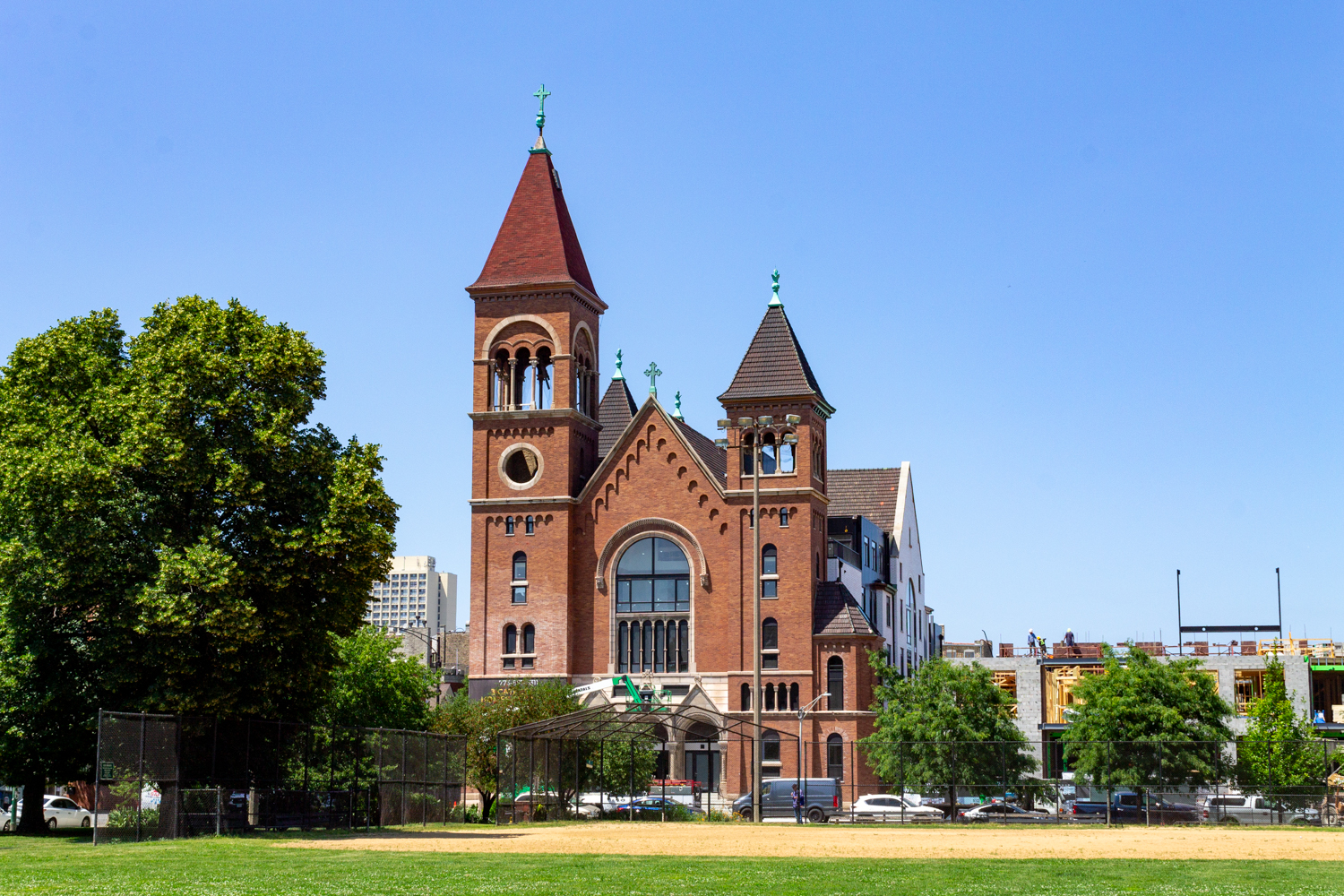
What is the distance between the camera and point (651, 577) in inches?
3019

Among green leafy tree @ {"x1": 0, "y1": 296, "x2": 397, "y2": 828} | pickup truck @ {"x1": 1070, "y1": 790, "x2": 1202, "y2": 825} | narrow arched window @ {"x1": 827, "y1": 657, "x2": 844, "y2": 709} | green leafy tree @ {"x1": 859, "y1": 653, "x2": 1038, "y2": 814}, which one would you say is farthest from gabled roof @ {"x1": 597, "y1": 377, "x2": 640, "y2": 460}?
green leafy tree @ {"x1": 0, "y1": 296, "x2": 397, "y2": 828}

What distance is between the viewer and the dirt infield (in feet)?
103

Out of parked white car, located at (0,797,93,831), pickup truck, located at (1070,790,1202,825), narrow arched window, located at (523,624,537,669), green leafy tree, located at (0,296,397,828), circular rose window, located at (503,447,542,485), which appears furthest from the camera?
circular rose window, located at (503,447,542,485)

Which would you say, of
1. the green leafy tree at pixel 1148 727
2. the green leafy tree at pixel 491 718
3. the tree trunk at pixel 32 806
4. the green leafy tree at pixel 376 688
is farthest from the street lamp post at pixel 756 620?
the tree trunk at pixel 32 806

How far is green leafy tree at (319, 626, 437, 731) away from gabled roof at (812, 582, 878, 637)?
61.7 ft

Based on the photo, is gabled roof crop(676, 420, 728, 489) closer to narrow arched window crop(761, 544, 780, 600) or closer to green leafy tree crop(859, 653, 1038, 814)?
narrow arched window crop(761, 544, 780, 600)

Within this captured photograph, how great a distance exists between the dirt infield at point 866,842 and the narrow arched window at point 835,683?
2689cm

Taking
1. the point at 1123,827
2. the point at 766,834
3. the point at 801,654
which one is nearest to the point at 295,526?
the point at 766,834

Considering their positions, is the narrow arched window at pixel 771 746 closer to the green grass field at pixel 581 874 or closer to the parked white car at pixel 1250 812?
the parked white car at pixel 1250 812

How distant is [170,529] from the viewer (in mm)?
37656

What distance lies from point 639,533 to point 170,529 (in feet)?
133

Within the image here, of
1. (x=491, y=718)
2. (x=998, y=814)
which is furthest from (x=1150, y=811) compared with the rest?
(x=491, y=718)

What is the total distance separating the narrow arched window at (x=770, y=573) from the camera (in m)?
75.2

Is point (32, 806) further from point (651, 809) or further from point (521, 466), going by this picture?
point (521, 466)
